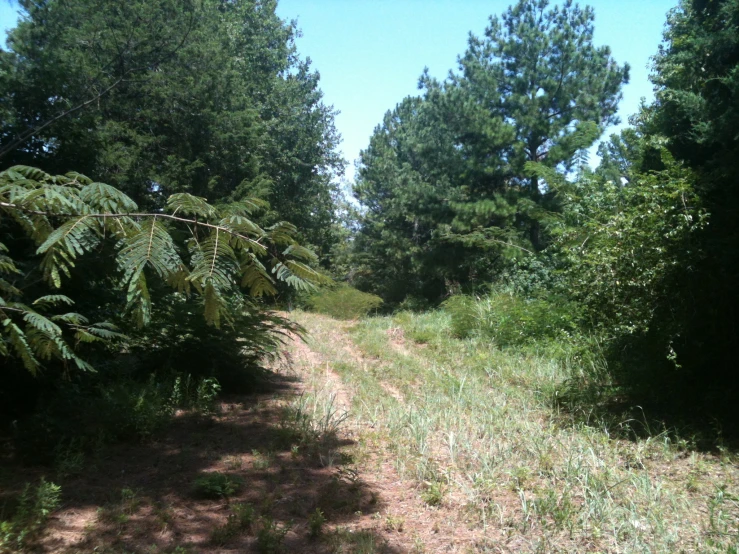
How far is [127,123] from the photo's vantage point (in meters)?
13.6

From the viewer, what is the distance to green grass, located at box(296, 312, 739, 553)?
143 inches

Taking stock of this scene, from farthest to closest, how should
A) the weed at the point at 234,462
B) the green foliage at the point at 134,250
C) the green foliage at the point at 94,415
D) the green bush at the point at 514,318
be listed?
the green bush at the point at 514,318
the weed at the point at 234,462
the green foliage at the point at 94,415
the green foliage at the point at 134,250

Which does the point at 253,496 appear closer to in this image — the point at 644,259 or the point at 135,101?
the point at 644,259

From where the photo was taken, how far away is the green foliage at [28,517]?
11.0 ft

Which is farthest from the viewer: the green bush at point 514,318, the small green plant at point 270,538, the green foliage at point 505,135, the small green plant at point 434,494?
the green foliage at point 505,135

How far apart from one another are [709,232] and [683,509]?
3.02m

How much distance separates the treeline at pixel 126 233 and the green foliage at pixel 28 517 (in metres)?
0.74

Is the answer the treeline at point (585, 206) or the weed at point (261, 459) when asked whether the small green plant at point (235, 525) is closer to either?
the weed at point (261, 459)

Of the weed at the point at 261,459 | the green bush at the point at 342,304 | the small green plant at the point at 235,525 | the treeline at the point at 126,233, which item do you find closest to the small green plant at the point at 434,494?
the small green plant at the point at 235,525

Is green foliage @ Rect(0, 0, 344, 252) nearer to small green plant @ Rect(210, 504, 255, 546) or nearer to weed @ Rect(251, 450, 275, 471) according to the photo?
weed @ Rect(251, 450, 275, 471)

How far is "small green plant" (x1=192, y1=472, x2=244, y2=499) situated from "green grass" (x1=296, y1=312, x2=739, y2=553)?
4.64ft

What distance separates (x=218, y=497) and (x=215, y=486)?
0.09 metres

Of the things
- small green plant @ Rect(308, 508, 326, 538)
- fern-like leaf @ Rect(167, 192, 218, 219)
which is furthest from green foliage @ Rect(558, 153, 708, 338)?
fern-like leaf @ Rect(167, 192, 218, 219)

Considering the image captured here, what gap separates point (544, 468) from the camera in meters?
4.65
